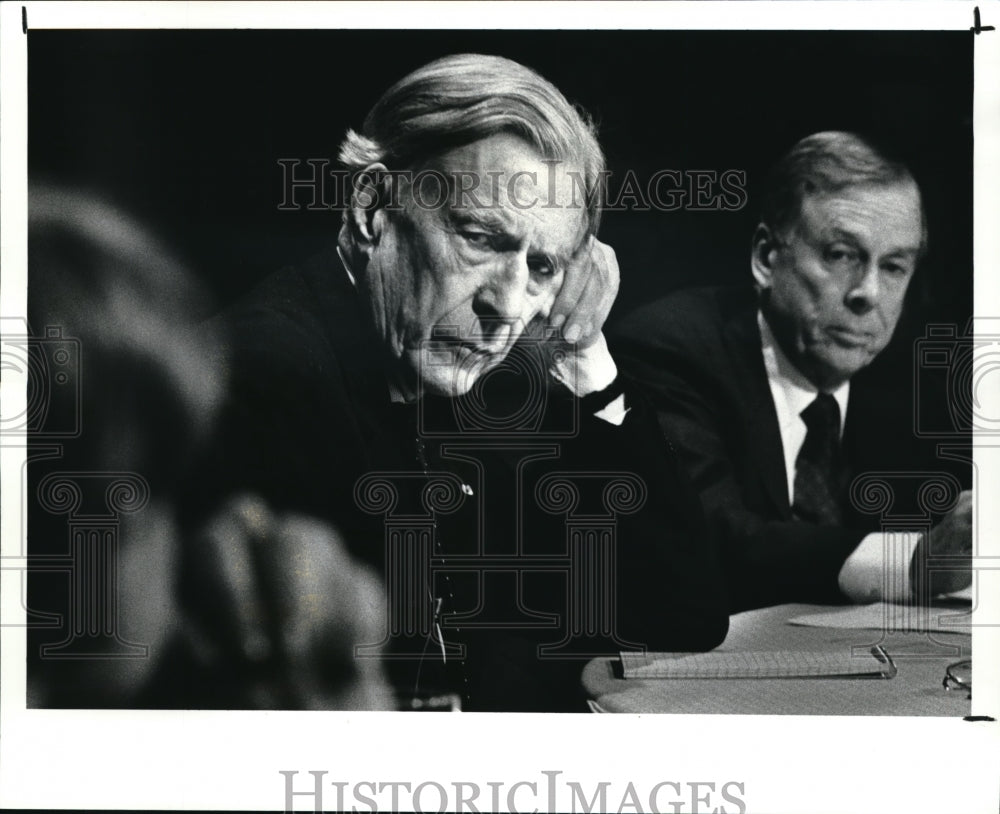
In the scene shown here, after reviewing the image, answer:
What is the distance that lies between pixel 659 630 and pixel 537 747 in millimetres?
522

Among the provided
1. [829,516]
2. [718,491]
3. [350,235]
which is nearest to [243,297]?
[350,235]

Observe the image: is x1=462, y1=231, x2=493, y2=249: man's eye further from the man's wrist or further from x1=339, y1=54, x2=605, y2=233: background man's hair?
the man's wrist

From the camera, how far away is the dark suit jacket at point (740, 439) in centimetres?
354

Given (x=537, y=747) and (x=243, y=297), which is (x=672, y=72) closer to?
(x=243, y=297)

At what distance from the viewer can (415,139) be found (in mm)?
3498

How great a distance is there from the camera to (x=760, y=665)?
11.6ft

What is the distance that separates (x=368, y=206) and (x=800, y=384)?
145 cm

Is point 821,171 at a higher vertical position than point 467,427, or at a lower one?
higher

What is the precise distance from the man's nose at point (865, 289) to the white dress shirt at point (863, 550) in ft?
0.82

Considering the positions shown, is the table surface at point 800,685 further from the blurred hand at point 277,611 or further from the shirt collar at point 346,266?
the shirt collar at point 346,266

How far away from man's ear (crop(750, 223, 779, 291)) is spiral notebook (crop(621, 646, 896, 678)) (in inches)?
45.1

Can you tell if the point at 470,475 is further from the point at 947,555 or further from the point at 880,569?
the point at 947,555

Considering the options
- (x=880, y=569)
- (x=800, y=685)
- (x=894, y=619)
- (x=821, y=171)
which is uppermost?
(x=821, y=171)

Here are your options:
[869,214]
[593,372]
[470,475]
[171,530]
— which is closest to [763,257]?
[869,214]
